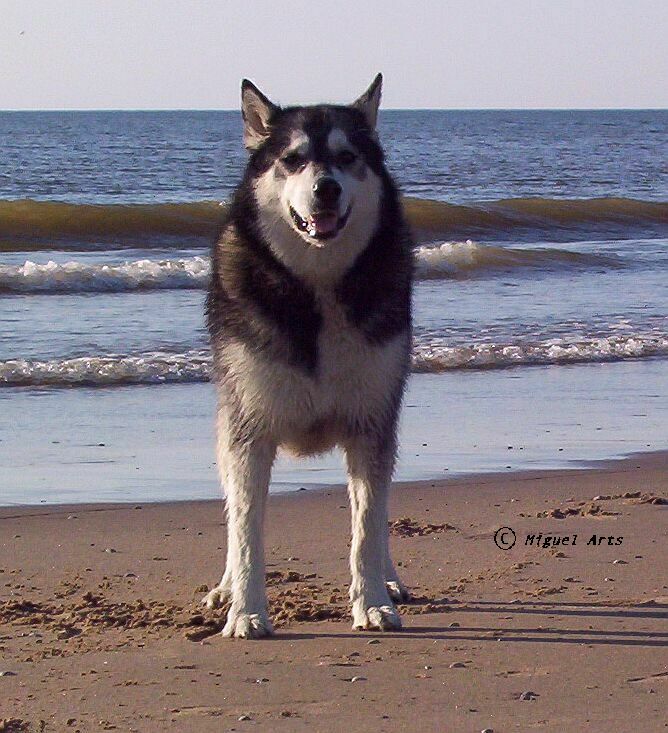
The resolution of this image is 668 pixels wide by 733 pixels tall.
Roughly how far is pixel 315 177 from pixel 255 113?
524 mm

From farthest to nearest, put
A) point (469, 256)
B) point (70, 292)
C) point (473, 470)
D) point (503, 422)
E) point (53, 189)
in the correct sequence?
point (53, 189)
point (469, 256)
point (70, 292)
point (503, 422)
point (473, 470)

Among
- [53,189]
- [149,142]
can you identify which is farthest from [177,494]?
[149,142]

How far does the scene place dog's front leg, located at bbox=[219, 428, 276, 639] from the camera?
4.55 metres

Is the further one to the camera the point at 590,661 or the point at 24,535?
the point at 24,535

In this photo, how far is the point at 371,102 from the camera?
15.9ft

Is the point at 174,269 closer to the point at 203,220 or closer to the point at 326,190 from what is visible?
the point at 203,220

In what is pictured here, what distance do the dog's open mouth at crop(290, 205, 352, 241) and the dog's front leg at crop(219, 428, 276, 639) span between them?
0.72 meters

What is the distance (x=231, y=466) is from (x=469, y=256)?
13.8 meters

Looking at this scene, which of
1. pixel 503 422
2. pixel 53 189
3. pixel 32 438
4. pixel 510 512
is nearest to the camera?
pixel 510 512

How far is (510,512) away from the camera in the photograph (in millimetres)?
6312

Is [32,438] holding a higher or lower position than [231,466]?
lower

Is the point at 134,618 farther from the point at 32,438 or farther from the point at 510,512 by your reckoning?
the point at 32,438

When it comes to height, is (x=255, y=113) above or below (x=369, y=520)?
above

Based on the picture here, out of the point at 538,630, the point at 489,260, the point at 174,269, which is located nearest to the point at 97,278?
the point at 174,269
